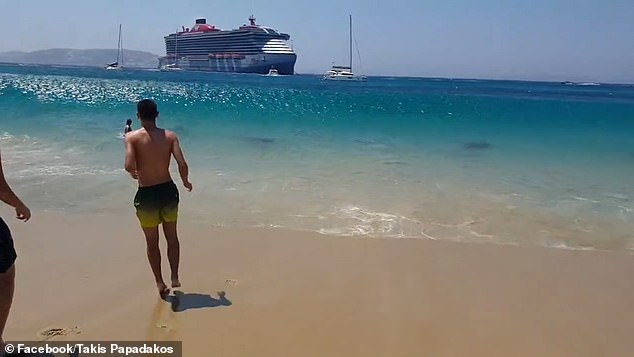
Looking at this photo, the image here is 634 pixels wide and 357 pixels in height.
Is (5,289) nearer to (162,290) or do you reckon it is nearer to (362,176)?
(162,290)

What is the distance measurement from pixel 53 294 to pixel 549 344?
140 inches

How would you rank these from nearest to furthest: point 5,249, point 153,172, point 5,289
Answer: point 5,249
point 5,289
point 153,172

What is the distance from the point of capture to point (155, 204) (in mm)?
3955

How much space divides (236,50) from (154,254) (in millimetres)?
91419

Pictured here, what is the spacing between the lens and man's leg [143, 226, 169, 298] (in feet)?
13.1

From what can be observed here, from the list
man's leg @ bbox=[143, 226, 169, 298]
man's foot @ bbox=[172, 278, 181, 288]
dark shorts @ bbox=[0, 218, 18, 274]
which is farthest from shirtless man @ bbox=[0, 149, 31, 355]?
man's foot @ bbox=[172, 278, 181, 288]

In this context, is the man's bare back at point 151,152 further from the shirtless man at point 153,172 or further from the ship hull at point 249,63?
the ship hull at point 249,63

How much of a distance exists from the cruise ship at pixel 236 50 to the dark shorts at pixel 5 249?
88347 millimetres

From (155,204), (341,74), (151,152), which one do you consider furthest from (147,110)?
(341,74)

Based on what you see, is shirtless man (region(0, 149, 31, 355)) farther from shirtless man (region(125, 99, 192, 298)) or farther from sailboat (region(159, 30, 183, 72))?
sailboat (region(159, 30, 183, 72))

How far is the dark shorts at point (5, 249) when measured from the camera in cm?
278

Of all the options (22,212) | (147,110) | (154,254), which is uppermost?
(147,110)

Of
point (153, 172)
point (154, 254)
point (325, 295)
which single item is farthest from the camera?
point (325, 295)

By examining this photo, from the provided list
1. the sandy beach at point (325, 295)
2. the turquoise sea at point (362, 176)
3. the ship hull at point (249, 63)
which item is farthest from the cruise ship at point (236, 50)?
the sandy beach at point (325, 295)
